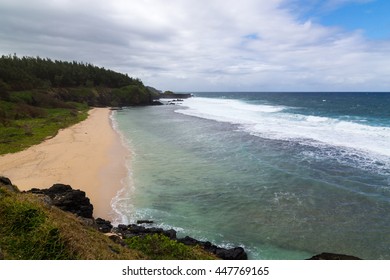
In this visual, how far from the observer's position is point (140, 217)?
42.0ft

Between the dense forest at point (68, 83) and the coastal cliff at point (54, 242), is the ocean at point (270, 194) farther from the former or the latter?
the dense forest at point (68, 83)

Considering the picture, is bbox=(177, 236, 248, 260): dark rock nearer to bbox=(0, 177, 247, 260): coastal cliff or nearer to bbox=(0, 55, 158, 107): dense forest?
bbox=(0, 177, 247, 260): coastal cliff

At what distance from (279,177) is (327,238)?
23.4 feet

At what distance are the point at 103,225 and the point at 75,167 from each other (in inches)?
357

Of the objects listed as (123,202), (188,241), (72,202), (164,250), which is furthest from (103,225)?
(164,250)

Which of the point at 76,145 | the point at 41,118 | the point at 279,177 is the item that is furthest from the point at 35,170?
the point at 41,118

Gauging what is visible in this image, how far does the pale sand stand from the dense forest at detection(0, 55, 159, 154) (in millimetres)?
2547

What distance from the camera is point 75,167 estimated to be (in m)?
19.1

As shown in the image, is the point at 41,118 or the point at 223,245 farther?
the point at 41,118

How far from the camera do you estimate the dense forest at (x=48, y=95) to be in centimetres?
2977

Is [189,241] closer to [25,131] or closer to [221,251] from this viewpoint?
[221,251]

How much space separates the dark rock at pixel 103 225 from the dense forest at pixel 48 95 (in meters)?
14.6

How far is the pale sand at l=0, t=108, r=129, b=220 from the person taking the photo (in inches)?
602
